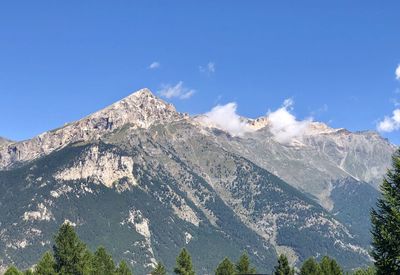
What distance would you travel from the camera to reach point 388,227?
4962 centimetres

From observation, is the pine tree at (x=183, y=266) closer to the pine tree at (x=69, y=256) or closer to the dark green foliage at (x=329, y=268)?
the dark green foliage at (x=329, y=268)

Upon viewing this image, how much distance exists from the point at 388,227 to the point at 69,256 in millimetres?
43024

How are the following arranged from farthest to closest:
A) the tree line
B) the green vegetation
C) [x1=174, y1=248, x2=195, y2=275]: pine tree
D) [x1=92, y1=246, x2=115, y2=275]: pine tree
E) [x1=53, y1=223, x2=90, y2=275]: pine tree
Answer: [x1=92, y1=246, x2=115, y2=275]: pine tree
[x1=174, y1=248, x2=195, y2=275]: pine tree
the green vegetation
[x1=53, y1=223, x2=90, y2=275]: pine tree
the tree line

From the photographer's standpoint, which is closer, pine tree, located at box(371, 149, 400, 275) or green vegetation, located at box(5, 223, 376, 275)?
pine tree, located at box(371, 149, 400, 275)

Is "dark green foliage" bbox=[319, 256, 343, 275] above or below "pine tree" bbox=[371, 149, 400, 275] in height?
above

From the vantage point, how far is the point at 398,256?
157ft

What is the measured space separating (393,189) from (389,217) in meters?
2.50

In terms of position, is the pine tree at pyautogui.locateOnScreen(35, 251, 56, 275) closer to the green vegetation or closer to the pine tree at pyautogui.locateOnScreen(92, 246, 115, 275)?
the green vegetation

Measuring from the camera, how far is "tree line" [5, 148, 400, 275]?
49.3 meters

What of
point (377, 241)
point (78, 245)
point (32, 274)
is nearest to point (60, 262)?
point (78, 245)

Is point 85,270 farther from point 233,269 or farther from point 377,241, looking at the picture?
point 377,241

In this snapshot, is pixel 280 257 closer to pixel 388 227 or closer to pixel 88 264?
pixel 88 264

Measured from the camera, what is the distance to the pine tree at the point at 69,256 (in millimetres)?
77750

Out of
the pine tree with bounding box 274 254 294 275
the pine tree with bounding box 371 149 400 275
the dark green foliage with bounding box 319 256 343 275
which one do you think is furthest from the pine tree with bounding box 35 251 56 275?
the pine tree with bounding box 371 149 400 275
